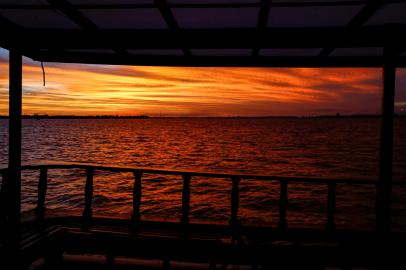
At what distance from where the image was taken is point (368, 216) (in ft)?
59.3

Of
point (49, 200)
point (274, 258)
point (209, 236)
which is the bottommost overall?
point (49, 200)

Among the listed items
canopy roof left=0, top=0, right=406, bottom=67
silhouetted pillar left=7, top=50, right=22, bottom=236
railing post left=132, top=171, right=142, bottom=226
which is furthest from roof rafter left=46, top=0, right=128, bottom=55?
railing post left=132, top=171, right=142, bottom=226

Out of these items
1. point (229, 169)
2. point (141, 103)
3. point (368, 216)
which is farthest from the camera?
point (141, 103)

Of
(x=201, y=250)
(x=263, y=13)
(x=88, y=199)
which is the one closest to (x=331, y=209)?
(x=201, y=250)

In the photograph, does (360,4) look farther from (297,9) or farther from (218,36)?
(218,36)

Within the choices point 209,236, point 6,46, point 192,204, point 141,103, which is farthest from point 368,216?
point 141,103

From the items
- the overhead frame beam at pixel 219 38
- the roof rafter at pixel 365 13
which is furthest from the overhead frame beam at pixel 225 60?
the overhead frame beam at pixel 219 38

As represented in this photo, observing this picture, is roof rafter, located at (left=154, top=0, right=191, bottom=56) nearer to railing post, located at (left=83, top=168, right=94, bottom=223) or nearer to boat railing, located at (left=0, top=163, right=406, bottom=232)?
boat railing, located at (left=0, top=163, right=406, bottom=232)

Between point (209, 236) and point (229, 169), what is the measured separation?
2880 cm

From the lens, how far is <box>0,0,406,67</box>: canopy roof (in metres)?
3.28

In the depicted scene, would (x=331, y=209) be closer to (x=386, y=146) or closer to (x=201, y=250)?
(x=386, y=146)

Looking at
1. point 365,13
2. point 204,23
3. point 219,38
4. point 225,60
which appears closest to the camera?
point 219,38

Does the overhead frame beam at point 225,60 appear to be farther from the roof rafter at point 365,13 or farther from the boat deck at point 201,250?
the boat deck at point 201,250

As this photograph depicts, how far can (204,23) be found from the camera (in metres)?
3.97
